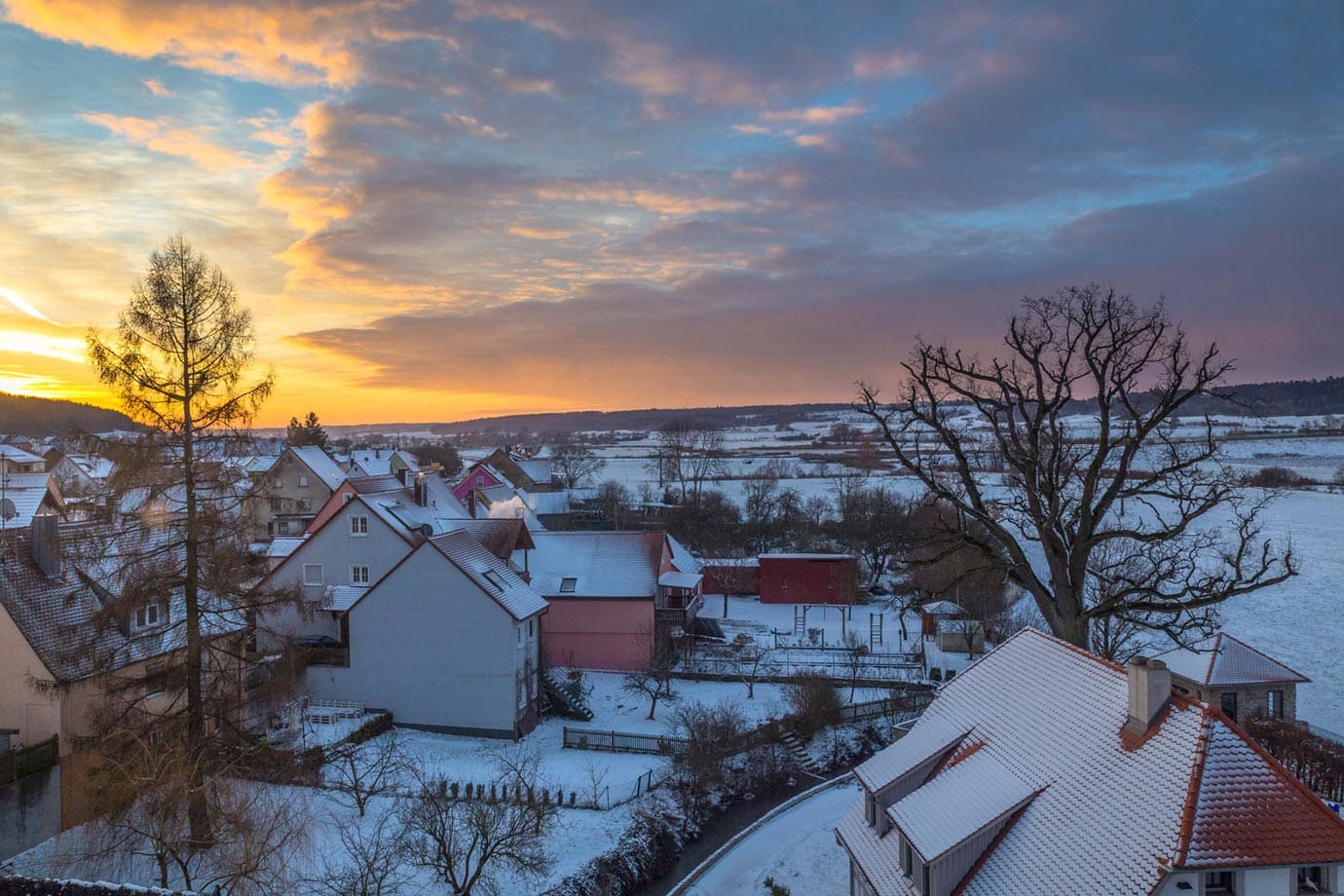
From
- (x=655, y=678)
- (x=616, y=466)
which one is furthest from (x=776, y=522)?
(x=616, y=466)

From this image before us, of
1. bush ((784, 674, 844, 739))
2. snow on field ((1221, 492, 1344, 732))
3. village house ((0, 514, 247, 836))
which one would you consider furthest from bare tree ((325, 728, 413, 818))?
snow on field ((1221, 492, 1344, 732))

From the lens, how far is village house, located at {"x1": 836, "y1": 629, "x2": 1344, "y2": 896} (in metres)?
11.2

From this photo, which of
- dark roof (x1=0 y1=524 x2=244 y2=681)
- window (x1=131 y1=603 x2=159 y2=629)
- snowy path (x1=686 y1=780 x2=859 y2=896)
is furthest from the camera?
window (x1=131 y1=603 x2=159 y2=629)

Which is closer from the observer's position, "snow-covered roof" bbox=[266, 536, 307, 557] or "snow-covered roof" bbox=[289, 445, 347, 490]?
"snow-covered roof" bbox=[266, 536, 307, 557]

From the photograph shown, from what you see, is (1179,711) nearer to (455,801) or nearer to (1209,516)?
(455,801)

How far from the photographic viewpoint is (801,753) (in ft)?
93.5

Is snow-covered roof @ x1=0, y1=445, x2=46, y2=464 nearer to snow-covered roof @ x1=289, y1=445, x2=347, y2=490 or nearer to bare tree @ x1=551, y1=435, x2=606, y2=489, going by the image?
snow-covered roof @ x1=289, y1=445, x2=347, y2=490

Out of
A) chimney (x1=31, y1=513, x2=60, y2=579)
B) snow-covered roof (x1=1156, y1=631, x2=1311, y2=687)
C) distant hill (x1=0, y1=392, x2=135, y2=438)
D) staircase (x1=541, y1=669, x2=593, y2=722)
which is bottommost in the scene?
staircase (x1=541, y1=669, x2=593, y2=722)

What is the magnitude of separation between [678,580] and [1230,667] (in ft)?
71.5

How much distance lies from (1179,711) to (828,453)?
13274 centimetres

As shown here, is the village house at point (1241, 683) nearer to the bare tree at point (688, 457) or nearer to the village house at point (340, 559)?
the village house at point (340, 559)

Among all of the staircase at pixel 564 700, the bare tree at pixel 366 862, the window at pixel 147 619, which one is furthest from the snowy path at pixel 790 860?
the window at pixel 147 619

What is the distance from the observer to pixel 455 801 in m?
18.2

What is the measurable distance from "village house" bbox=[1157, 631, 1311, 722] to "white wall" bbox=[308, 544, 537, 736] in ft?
74.9
